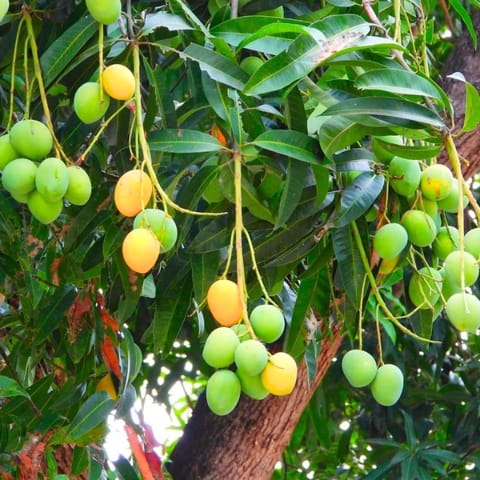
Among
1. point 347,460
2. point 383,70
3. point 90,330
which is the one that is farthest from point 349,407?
point 383,70

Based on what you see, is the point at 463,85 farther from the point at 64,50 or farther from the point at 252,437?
the point at 64,50

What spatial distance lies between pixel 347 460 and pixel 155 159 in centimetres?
210

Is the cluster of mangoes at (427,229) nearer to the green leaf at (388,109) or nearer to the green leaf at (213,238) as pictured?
the green leaf at (388,109)

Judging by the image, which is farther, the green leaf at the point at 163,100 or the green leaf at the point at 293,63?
the green leaf at the point at 163,100

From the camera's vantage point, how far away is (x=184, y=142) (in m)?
1.01

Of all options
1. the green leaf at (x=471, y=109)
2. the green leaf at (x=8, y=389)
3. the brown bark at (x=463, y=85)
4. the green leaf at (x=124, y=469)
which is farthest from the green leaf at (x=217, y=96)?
the brown bark at (x=463, y=85)

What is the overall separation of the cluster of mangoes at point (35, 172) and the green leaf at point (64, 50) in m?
0.13

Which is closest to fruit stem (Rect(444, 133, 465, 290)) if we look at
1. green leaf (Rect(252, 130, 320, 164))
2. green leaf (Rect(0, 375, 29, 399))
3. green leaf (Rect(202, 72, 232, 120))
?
green leaf (Rect(252, 130, 320, 164))

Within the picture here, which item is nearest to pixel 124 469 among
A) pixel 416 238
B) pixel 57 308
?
pixel 57 308

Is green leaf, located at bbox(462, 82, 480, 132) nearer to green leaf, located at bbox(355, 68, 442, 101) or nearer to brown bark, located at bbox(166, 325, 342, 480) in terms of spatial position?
green leaf, located at bbox(355, 68, 442, 101)

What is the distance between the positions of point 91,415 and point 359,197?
1.64 ft

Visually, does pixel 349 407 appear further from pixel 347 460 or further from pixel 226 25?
pixel 226 25

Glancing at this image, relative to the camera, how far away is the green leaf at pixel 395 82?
0.97m

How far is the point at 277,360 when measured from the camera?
2.78 feet
